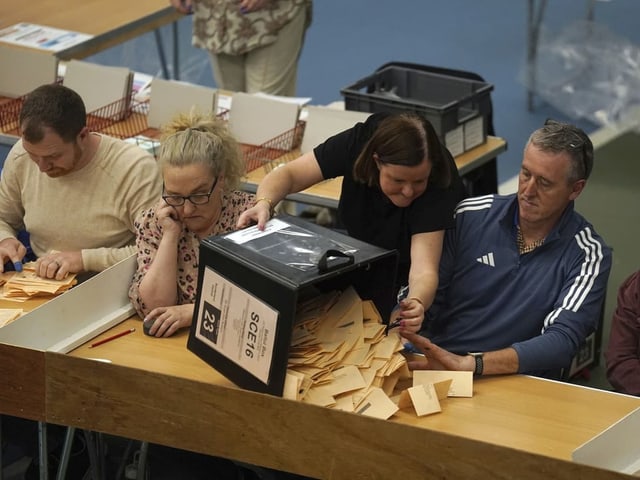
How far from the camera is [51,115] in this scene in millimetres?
3264

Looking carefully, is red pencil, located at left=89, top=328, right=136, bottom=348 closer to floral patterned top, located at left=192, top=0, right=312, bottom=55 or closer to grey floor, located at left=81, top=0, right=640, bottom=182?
floral patterned top, located at left=192, top=0, right=312, bottom=55

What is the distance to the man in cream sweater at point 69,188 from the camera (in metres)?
3.29

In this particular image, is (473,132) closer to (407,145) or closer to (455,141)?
(455,141)

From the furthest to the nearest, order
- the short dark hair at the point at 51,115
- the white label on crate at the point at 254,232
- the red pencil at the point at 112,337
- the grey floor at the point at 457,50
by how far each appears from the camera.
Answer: the grey floor at the point at 457,50 → the short dark hair at the point at 51,115 → the red pencil at the point at 112,337 → the white label on crate at the point at 254,232

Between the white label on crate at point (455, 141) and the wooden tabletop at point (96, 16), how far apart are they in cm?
197

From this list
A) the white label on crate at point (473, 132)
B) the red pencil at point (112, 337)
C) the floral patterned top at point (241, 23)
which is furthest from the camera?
the floral patterned top at point (241, 23)

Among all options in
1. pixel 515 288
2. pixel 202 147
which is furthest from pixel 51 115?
pixel 515 288

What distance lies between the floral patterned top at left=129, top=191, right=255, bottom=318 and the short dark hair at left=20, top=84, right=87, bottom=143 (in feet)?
1.32

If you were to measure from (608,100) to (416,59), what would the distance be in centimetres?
139

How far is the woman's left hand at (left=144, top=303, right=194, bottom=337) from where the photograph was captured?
2.97 meters

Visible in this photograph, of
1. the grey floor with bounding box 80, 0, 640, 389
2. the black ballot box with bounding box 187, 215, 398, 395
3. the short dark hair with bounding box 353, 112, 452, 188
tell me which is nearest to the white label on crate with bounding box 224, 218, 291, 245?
the black ballot box with bounding box 187, 215, 398, 395

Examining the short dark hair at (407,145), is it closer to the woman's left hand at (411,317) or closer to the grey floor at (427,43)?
the woman's left hand at (411,317)

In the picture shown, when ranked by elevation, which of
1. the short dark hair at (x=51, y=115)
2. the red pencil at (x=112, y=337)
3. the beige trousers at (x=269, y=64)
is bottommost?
the red pencil at (x=112, y=337)

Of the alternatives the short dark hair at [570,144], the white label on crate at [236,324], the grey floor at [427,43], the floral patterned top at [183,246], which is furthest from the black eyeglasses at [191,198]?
the grey floor at [427,43]
